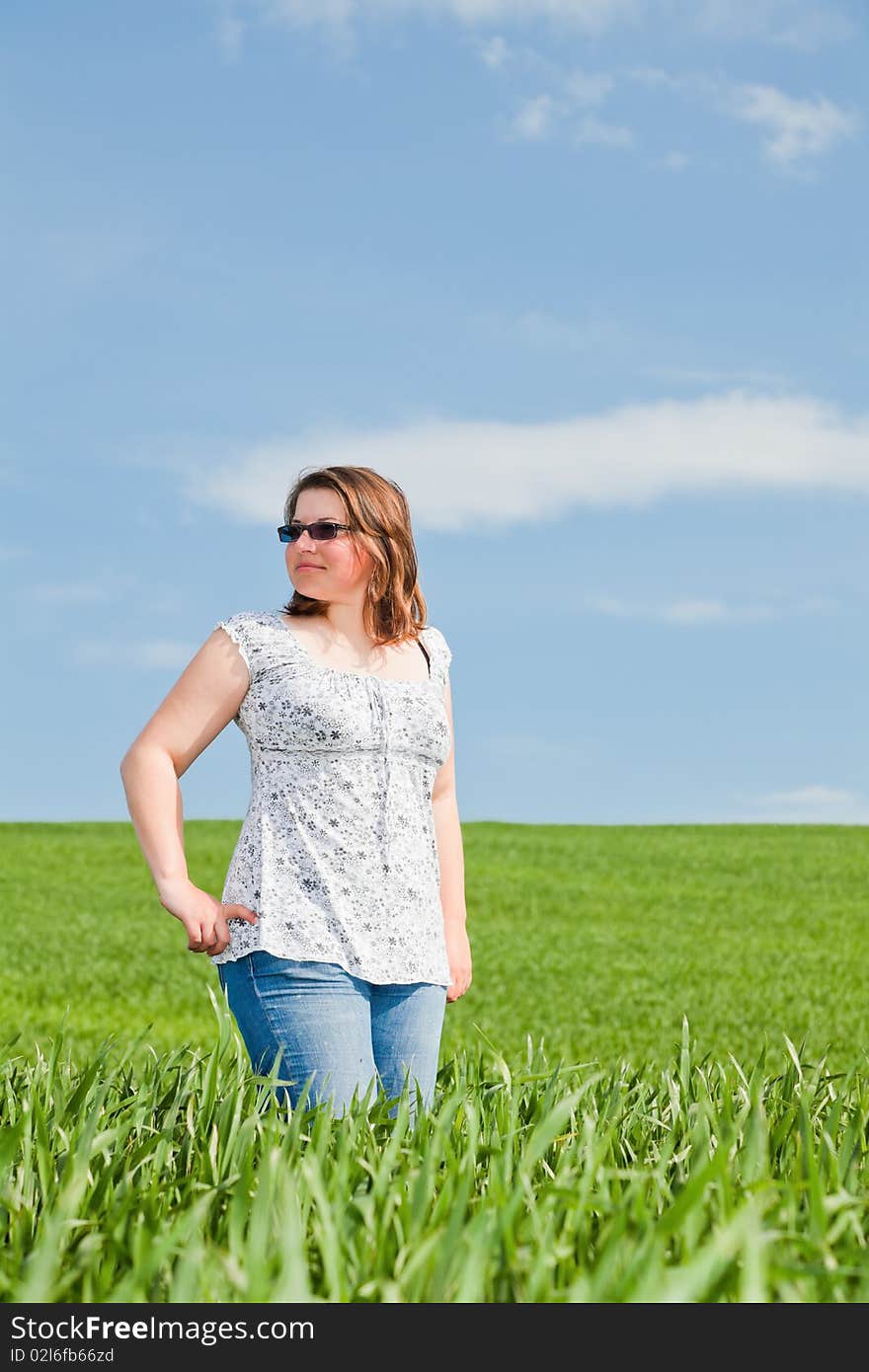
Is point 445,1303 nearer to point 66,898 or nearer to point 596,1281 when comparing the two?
point 596,1281

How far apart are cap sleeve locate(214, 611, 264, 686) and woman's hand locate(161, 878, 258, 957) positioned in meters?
0.64

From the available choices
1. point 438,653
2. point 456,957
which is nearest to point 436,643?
point 438,653

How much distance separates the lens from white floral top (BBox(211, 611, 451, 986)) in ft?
11.8

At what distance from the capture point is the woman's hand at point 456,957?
411 cm

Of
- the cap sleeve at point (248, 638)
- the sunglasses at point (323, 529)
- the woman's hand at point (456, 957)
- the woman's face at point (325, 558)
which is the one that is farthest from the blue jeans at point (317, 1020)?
the sunglasses at point (323, 529)

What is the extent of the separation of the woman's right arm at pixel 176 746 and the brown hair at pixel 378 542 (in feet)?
1.10

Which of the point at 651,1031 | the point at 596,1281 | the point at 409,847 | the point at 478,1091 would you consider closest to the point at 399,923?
the point at 409,847

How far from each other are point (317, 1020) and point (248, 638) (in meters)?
1.11

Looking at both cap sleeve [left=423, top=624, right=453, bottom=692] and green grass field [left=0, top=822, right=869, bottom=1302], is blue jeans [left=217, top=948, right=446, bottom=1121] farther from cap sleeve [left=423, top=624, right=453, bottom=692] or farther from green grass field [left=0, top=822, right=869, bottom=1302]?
cap sleeve [left=423, top=624, right=453, bottom=692]

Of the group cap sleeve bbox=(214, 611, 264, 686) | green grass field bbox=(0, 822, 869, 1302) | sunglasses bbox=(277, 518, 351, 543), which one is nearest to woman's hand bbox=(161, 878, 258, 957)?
green grass field bbox=(0, 822, 869, 1302)

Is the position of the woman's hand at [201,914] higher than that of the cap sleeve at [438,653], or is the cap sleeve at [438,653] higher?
the cap sleeve at [438,653]

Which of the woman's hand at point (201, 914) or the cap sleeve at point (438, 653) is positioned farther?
the cap sleeve at point (438, 653)

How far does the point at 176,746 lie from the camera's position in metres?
3.73

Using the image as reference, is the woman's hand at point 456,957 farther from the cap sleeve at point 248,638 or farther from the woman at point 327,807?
the cap sleeve at point 248,638
